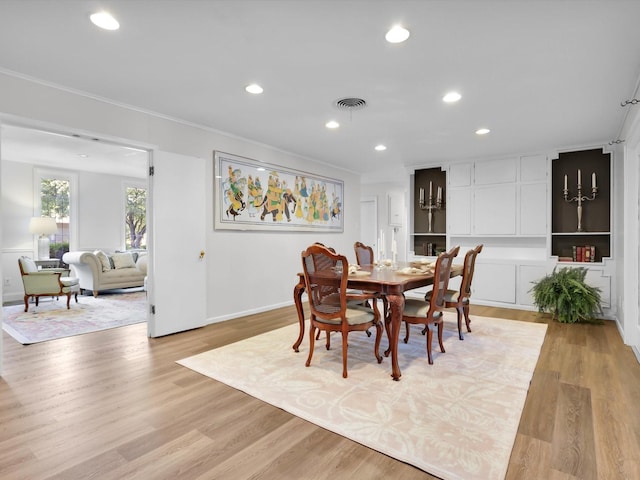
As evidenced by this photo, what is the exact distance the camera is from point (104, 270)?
21.4 ft

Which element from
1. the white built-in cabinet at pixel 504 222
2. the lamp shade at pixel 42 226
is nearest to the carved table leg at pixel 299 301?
the white built-in cabinet at pixel 504 222

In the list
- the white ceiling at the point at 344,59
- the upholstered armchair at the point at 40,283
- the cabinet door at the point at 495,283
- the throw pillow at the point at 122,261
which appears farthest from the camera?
the throw pillow at the point at 122,261

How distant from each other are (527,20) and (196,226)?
3589 mm

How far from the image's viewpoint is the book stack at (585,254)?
501 centimetres

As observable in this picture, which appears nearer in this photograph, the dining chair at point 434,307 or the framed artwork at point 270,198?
the dining chair at point 434,307

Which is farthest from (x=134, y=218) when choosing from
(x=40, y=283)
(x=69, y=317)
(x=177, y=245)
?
(x=177, y=245)

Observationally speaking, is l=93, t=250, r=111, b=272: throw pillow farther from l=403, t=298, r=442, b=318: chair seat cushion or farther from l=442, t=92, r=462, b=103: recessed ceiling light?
l=442, t=92, r=462, b=103: recessed ceiling light

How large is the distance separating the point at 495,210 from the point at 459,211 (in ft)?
1.86

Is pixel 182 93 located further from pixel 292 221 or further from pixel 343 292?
pixel 292 221

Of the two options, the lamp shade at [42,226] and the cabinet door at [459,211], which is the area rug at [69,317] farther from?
the cabinet door at [459,211]

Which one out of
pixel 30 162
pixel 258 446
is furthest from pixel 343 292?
pixel 30 162

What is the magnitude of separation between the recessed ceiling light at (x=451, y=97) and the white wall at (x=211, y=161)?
104 inches

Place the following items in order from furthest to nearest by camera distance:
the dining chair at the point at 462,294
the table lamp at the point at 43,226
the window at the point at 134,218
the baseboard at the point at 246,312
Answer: the window at the point at 134,218 < the table lamp at the point at 43,226 < the baseboard at the point at 246,312 < the dining chair at the point at 462,294

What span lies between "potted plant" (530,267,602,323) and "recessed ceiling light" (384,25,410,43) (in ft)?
13.1
